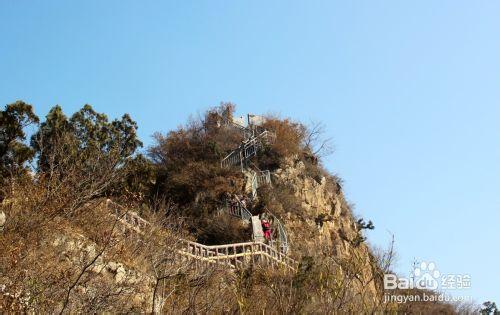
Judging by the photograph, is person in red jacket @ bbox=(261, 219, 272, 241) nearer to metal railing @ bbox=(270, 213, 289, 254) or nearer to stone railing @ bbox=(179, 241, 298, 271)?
metal railing @ bbox=(270, 213, 289, 254)

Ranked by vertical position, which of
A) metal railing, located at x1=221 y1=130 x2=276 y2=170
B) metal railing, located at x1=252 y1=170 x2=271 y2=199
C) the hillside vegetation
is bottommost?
the hillside vegetation

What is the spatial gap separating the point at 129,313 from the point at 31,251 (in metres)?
2.09

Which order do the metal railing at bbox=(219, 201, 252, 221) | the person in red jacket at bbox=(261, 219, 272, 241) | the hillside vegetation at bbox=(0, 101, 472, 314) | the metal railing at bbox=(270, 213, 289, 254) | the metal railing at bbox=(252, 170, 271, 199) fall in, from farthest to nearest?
the metal railing at bbox=(252, 170, 271, 199), the metal railing at bbox=(219, 201, 252, 221), the person in red jacket at bbox=(261, 219, 272, 241), the metal railing at bbox=(270, 213, 289, 254), the hillside vegetation at bbox=(0, 101, 472, 314)

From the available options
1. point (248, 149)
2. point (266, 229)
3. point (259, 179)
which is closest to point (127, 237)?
point (266, 229)

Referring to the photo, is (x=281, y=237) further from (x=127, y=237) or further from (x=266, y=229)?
(x=127, y=237)

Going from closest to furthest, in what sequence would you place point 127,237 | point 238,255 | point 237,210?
point 127,237
point 238,255
point 237,210

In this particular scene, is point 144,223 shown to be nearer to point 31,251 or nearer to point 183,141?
point 31,251

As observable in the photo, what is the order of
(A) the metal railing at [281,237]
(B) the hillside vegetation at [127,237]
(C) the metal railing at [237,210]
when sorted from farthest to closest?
(C) the metal railing at [237,210] → (A) the metal railing at [281,237] → (B) the hillside vegetation at [127,237]

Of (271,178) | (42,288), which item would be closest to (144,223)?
(42,288)

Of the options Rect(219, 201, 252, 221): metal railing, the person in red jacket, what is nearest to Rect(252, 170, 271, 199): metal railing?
Rect(219, 201, 252, 221): metal railing

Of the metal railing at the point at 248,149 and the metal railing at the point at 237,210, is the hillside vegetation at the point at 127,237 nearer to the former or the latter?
the metal railing at the point at 237,210

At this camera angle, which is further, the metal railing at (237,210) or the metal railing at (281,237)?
the metal railing at (237,210)

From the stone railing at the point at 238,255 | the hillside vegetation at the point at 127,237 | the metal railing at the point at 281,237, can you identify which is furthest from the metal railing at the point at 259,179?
the stone railing at the point at 238,255

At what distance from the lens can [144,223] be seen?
16141 millimetres
